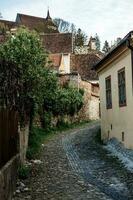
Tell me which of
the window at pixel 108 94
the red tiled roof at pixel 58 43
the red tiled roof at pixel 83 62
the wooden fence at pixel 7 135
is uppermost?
the red tiled roof at pixel 58 43

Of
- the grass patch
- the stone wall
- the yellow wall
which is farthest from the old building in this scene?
the stone wall

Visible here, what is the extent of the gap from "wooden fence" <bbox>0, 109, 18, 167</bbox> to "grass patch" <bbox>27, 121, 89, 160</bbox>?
5.06 m

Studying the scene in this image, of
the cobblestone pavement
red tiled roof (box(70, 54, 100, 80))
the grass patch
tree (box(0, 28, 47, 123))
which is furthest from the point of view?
red tiled roof (box(70, 54, 100, 80))

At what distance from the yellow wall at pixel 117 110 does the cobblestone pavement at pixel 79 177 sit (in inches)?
45.1

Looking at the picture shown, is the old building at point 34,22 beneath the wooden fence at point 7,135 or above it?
above

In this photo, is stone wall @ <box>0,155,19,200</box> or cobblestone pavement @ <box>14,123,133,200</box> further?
cobblestone pavement @ <box>14,123,133,200</box>

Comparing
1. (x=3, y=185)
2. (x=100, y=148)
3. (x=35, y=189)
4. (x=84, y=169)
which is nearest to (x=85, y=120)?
(x=100, y=148)

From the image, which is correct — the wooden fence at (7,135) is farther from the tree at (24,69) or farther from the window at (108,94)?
the window at (108,94)

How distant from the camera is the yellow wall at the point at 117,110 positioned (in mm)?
18375

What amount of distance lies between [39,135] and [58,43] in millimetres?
35427

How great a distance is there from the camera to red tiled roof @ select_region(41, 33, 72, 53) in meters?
60.2

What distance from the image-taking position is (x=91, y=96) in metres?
43.1

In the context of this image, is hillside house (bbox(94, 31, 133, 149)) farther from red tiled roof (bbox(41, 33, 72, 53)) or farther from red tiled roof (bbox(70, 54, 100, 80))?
red tiled roof (bbox(41, 33, 72, 53))

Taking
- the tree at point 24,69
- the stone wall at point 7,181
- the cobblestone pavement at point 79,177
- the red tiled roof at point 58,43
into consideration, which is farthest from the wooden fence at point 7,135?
the red tiled roof at point 58,43
